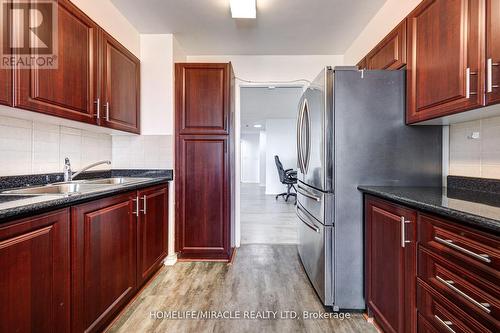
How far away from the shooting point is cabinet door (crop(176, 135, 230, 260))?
2578mm

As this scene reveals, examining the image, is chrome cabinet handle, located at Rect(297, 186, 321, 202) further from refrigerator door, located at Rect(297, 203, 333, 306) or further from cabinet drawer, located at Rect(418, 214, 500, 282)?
cabinet drawer, located at Rect(418, 214, 500, 282)

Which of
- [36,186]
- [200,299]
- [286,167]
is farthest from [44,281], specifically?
[286,167]

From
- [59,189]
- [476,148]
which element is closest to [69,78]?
[59,189]

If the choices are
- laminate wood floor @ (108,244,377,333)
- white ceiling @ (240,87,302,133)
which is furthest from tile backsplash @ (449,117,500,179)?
white ceiling @ (240,87,302,133)

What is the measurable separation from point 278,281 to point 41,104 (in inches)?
86.4

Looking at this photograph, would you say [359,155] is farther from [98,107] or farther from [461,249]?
[98,107]

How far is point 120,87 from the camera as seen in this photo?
7.17 ft

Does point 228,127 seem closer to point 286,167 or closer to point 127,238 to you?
point 127,238

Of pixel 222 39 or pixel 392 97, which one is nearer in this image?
pixel 392 97

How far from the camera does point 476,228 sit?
0.86 meters

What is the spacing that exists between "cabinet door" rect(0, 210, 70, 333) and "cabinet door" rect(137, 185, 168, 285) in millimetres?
742

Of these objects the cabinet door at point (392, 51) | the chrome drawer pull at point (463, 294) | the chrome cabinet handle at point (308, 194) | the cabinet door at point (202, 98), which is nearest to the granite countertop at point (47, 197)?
the cabinet door at point (202, 98)

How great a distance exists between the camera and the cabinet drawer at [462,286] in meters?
0.80

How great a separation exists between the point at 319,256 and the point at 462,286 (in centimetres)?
99
